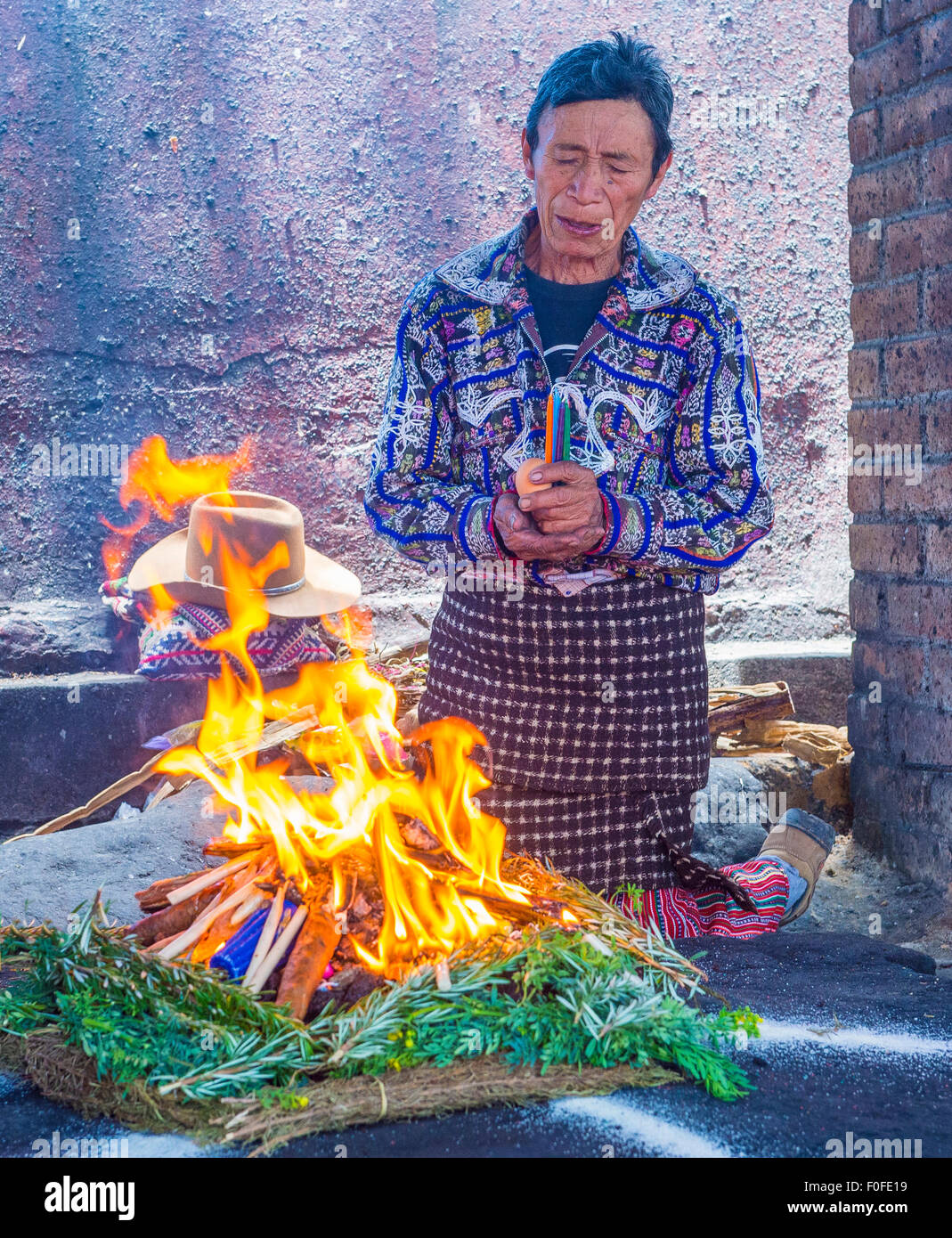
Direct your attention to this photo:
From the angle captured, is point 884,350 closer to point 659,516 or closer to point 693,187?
point 659,516

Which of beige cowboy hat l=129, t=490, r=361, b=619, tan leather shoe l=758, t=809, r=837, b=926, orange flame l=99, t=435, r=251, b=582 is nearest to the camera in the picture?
tan leather shoe l=758, t=809, r=837, b=926

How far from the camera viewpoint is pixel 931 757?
3307 millimetres

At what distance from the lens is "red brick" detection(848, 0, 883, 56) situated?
3.41 meters

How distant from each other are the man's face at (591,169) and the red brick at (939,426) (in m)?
1.17

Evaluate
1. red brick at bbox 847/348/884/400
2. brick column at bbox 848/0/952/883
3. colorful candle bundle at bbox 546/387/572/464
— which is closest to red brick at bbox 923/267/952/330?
brick column at bbox 848/0/952/883

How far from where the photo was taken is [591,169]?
8.45 feet

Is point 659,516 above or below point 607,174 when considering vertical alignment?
below

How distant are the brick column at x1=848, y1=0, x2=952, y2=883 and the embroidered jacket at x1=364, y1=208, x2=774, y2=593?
0.83m

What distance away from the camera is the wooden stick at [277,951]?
1934 millimetres

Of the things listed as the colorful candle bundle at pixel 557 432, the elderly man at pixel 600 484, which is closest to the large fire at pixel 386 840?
the elderly man at pixel 600 484

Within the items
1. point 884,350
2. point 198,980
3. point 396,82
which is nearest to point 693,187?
point 396,82

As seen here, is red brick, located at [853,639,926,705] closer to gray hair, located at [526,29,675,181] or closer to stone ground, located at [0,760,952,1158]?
stone ground, located at [0,760,952,1158]

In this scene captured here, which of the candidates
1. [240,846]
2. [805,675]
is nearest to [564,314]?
[240,846]

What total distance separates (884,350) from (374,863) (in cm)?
236
